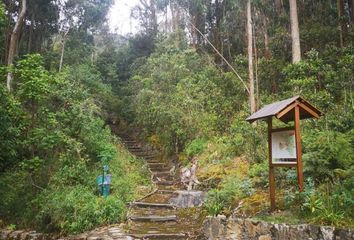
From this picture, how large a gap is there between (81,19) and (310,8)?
1410 cm

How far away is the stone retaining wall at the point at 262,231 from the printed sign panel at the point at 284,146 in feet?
3.97

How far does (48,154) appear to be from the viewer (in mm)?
10320

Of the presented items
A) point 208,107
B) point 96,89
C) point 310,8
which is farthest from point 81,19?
point 310,8

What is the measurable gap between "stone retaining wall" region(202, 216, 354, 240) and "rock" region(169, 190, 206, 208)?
7.33 feet

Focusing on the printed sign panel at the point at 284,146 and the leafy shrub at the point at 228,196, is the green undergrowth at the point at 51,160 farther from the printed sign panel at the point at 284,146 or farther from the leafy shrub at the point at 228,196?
the printed sign panel at the point at 284,146

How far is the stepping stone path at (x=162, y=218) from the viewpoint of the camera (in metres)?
7.33

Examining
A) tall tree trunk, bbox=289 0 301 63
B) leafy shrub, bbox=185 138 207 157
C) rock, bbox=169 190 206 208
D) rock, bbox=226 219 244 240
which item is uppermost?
tall tree trunk, bbox=289 0 301 63

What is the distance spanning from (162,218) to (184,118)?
5680 millimetres

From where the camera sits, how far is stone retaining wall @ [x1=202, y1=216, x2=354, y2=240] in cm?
461

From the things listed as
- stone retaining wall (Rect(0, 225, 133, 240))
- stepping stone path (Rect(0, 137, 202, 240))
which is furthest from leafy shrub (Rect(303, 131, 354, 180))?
stone retaining wall (Rect(0, 225, 133, 240))

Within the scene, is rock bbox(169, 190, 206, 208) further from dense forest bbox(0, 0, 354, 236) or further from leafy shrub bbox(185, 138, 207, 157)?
leafy shrub bbox(185, 138, 207, 157)

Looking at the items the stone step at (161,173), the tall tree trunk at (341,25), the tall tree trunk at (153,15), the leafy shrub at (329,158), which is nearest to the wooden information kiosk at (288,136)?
the leafy shrub at (329,158)

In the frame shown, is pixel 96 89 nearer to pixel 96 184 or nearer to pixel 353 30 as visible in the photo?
pixel 96 184

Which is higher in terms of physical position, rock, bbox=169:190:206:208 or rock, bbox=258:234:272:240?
rock, bbox=169:190:206:208
